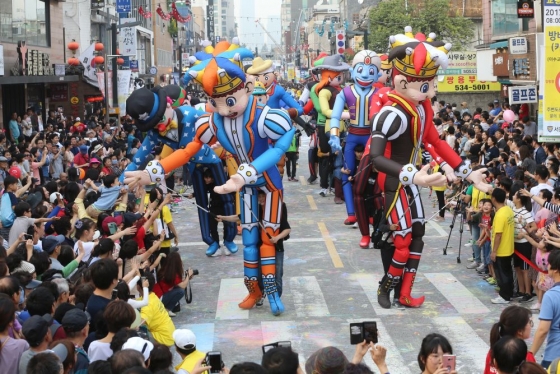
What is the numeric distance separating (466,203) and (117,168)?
709cm

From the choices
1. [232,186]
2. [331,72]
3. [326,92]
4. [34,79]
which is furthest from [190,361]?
[34,79]

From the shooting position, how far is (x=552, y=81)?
1256cm

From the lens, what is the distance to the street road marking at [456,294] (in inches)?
420

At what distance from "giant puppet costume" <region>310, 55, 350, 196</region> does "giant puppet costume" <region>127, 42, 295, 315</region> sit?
248 inches

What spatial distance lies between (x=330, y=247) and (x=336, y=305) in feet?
10.8

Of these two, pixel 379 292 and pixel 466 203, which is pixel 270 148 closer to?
pixel 379 292

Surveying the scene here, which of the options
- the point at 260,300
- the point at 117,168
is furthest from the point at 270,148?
the point at 117,168

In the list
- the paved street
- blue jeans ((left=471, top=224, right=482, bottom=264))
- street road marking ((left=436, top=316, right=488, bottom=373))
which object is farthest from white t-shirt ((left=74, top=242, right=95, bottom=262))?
blue jeans ((left=471, top=224, right=482, bottom=264))

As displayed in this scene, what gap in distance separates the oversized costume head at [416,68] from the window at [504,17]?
2412 centimetres

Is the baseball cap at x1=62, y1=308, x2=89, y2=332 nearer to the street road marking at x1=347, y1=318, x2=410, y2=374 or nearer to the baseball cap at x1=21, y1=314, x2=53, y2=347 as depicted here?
the baseball cap at x1=21, y1=314, x2=53, y2=347

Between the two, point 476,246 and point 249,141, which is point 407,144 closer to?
point 249,141

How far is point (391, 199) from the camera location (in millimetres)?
10672

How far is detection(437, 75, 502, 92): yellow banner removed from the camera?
35375 millimetres

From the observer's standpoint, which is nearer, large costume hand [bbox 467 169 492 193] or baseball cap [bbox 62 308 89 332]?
baseball cap [bbox 62 308 89 332]
